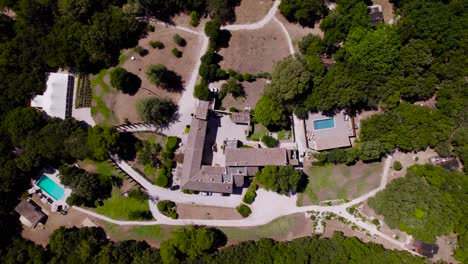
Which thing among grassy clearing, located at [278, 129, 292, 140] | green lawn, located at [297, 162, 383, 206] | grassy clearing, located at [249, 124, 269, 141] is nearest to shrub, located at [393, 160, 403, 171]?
→ green lawn, located at [297, 162, 383, 206]

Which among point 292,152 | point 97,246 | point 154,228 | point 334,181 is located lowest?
point 97,246

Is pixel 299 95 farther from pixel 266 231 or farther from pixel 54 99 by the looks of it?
pixel 54 99

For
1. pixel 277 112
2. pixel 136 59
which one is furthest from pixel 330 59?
pixel 136 59

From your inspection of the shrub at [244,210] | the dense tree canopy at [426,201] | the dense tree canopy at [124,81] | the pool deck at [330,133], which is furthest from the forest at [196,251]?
the dense tree canopy at [124,81]

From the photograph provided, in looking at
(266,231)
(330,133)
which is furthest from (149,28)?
(266,231)

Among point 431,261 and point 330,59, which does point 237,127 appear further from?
point 431,261

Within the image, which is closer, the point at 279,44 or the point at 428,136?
the point at 428,136
